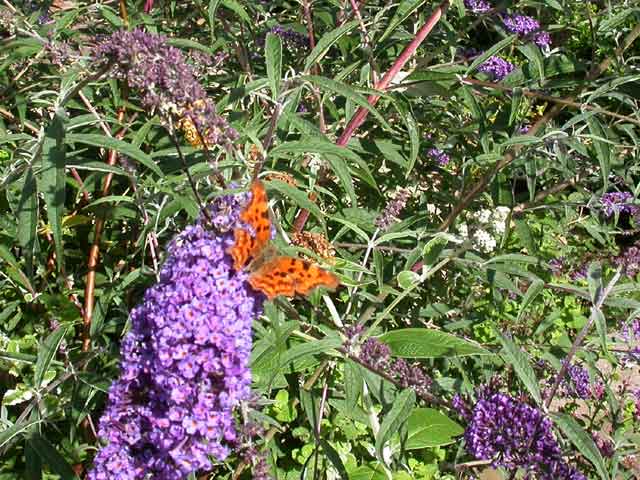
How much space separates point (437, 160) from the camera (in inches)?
139

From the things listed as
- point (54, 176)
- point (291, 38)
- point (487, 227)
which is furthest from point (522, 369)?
point (291, 38)

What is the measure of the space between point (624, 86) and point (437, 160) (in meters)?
0.96

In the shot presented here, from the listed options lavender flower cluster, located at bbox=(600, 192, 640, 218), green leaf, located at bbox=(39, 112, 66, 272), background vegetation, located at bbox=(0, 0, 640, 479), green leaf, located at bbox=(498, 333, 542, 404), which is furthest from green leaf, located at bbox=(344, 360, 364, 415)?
lavender flower cluster, located at bbox=(600, 192, 640, 218)

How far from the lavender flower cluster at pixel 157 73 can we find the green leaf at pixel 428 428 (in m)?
1.29

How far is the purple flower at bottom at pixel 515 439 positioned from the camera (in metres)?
1.87

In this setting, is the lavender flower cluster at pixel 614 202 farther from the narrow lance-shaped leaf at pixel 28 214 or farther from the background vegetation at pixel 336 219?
the narrow lance-shaped leaf at pixel 28 214

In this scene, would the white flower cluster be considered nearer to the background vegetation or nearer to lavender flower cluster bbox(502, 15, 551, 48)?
the background vegetation

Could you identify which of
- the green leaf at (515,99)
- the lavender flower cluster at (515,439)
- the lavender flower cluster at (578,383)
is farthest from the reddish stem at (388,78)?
the lavender flower cluster at (578,383)

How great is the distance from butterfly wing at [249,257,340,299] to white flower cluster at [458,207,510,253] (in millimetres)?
795

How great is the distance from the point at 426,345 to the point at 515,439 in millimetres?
396

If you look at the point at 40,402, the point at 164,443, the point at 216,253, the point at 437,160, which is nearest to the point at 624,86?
the point at 437,160

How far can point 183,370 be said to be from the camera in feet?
5.22

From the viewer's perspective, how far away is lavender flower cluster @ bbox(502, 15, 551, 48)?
124 inches

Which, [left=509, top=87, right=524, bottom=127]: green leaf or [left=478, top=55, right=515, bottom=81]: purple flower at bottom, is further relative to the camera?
[left=478, top=55, right=515, bottom=81]: purple flower at bottom
